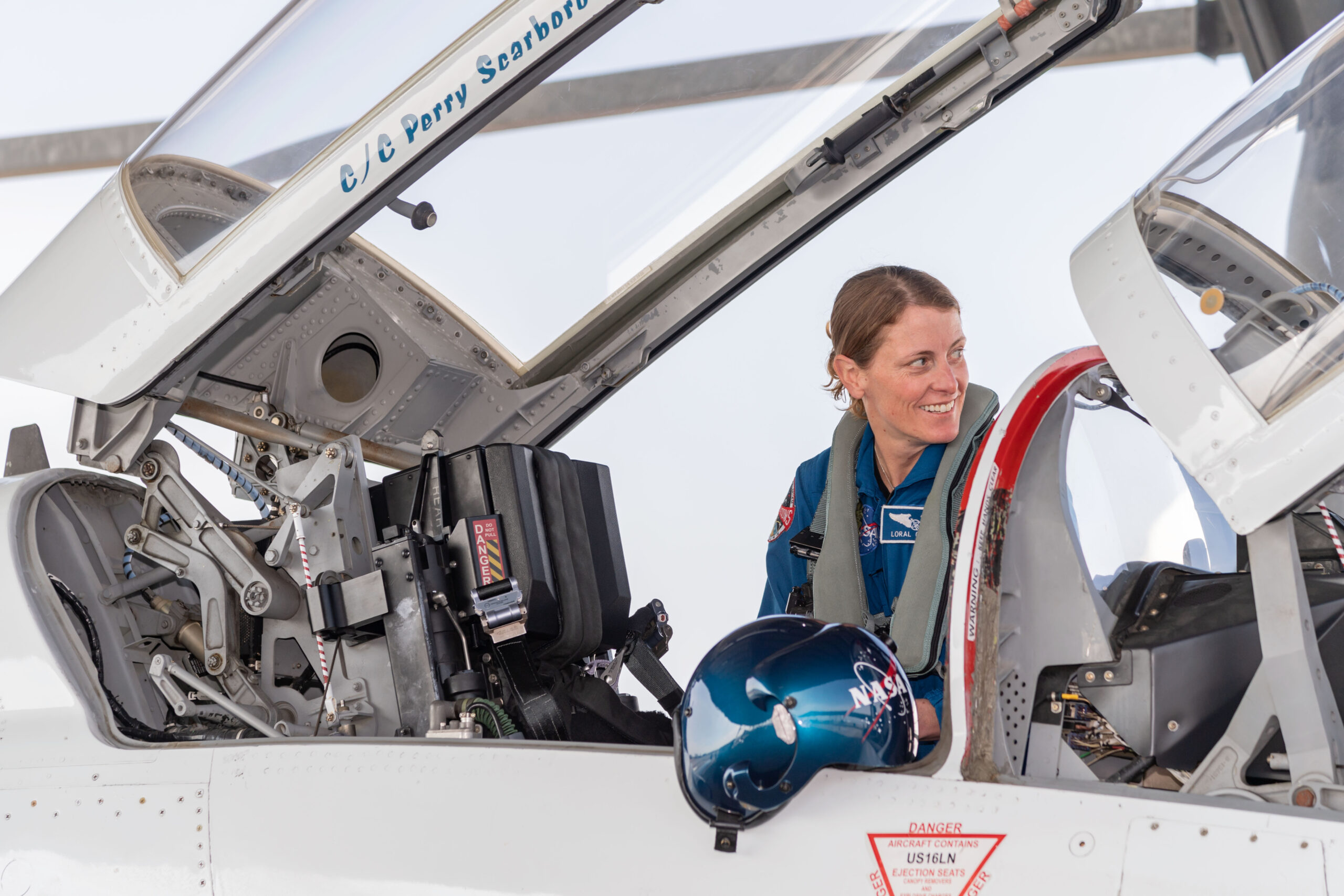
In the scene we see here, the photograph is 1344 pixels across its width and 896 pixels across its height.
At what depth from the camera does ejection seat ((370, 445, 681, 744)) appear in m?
2.18

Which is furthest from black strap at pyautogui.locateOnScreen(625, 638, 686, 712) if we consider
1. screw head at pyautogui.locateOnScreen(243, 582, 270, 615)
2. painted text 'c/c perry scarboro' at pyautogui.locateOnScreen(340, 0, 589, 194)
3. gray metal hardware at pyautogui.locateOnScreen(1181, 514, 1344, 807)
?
gray metal hardware at pyautogui.locateOnScreen(1181, 514, 1344, 807)

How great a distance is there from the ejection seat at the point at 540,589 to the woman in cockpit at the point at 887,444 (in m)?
0.42

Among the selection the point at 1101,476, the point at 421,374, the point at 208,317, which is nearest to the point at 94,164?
the point at 421,374

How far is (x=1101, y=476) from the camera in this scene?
1.66 metres

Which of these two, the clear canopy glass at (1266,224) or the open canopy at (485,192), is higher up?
the open canopy at (485,192)

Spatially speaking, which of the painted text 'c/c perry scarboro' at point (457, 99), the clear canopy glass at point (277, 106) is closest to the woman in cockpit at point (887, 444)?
the painted text 'c/c perry scarboro' at point (457, 99)

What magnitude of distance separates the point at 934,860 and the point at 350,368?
1.98 m

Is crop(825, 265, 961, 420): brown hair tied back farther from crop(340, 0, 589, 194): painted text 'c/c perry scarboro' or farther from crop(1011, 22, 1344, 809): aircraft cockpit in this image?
crop(340, 0, 589, 194): painted text 'c/c perry scarboro'

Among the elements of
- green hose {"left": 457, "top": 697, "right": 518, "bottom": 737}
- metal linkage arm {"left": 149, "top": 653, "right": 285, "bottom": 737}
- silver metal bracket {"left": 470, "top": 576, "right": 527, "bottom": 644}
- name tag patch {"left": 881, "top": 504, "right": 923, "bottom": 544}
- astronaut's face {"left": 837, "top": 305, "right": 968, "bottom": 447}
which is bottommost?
green hose {"left": 457, "top": 697, "right": 518, "bottom": 737}

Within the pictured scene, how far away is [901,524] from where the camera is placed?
2.22 m

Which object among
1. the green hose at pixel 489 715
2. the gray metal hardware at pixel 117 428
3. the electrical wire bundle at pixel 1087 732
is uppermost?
the gray metal hardware at pixel 117 428

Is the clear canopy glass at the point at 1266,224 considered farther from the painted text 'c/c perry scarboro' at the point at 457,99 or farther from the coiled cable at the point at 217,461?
the coiled cable at the point at 217,461

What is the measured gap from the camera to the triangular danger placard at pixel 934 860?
1293 millimetres

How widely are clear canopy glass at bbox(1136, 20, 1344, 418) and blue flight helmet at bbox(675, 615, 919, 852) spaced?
1.81 ft
